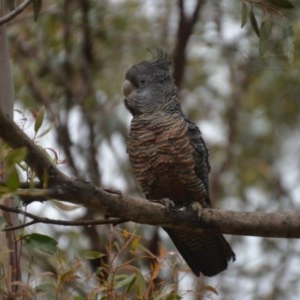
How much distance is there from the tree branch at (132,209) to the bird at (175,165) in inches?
28.8

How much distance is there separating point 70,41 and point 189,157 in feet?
9.74

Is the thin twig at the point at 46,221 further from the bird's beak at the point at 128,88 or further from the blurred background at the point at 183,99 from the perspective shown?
the blurred background at the point at 183,99

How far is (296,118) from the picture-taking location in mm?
8219

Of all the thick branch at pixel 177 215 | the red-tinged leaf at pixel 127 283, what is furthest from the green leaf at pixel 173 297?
the thick branch at pixel 177 215

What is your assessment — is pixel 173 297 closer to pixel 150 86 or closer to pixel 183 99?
pixel 150 86

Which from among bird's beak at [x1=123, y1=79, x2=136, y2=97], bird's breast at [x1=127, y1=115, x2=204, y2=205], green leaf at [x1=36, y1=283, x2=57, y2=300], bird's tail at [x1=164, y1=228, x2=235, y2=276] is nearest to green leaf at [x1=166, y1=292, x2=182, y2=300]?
green leaf at [x1=36, y1=283, x2=57, y2=300]

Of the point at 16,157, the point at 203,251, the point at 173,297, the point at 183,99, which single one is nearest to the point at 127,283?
the point at 173,297

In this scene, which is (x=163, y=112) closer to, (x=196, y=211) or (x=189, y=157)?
(x=189, y=157)

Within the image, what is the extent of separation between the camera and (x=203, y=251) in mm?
4289

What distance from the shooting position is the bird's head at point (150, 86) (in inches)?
179

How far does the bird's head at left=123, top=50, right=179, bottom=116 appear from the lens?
454 centimetres

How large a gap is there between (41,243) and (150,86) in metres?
1.81

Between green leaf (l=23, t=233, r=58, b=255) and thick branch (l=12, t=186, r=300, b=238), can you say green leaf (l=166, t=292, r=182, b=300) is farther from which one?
green leaf (l=23, t=233, r=58, b=255)

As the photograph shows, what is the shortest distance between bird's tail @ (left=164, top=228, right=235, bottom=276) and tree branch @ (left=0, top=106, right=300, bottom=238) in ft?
2.26
